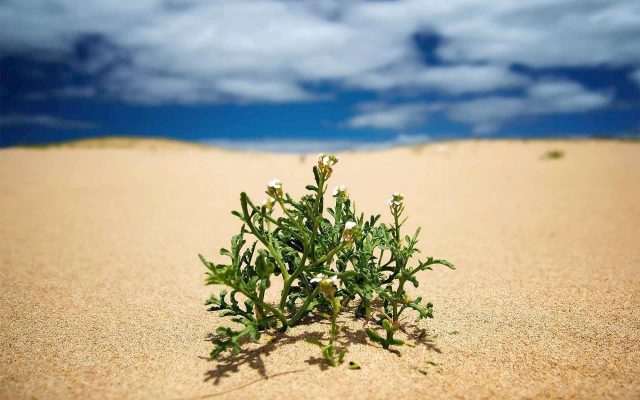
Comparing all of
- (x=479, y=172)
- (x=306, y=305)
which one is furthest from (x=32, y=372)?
(x=479, y=172)

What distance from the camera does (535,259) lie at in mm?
3980

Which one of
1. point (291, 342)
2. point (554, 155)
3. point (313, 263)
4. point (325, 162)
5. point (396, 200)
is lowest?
point (291, 342)

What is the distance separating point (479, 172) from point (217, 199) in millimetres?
5766

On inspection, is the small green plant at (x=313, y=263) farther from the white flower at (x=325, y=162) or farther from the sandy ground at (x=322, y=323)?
the sandy ground at (x=322, y=323)

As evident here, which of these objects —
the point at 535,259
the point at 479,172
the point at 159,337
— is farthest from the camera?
the point at 479,172

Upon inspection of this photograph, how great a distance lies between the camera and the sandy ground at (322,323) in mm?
1883

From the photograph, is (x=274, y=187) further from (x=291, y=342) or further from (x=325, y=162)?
(x=291, y=342)

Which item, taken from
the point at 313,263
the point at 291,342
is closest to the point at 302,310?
the point at 291,342

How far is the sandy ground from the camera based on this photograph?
1883 mm

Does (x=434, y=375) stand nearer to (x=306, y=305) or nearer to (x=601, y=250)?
(x=306, y=305)

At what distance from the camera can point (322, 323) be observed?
92.7 inches

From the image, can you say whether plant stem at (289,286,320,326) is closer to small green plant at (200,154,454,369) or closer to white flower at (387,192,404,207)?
small green plant at (200,154,454,369)

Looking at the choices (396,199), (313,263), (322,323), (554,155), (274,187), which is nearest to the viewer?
(274,187)

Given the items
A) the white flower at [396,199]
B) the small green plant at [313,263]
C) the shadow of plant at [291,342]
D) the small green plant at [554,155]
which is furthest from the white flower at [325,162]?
the small green plant at [554,155]
